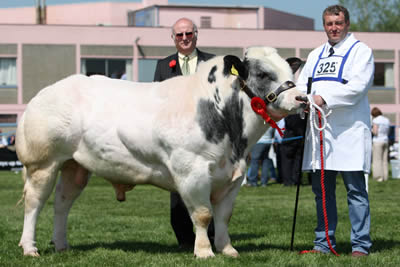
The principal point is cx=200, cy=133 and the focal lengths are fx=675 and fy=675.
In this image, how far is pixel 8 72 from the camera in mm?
40000

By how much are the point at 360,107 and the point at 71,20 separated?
2526 inches

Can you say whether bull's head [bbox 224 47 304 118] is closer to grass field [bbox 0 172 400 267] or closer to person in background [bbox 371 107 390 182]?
grass field [bbox 0 172 400 267]

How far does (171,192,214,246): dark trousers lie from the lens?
8258mm

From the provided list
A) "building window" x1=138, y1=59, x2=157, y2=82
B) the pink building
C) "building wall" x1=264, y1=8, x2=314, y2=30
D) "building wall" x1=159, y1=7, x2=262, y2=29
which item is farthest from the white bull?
"building wall" x1=264, y1=8, x2=314, y2=30

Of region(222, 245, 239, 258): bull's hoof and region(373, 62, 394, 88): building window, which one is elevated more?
region(373, 62, 394, 88): building window

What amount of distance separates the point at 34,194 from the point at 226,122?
2362 millimetres

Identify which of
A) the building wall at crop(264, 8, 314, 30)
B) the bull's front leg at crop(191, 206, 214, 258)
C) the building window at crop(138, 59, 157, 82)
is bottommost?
the bull's front leg at crop(191, 206, 214, 258)

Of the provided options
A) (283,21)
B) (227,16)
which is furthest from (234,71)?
(283,21)

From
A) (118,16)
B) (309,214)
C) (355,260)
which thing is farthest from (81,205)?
(118,16)

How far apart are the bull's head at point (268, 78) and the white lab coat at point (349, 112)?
21.8 inches

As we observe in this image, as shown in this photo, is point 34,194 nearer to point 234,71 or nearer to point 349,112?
point 234,71

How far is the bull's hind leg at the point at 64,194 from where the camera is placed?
784cm

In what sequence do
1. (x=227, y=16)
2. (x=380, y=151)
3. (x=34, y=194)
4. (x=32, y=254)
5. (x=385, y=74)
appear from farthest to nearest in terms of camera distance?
(x=227, y=16) < (x=385, y=74) < (x=380, y=151) < (x=34, y=194) < (x=32, y=254)

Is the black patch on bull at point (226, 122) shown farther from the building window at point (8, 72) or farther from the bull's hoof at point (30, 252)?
the building window at point (8, 72)
